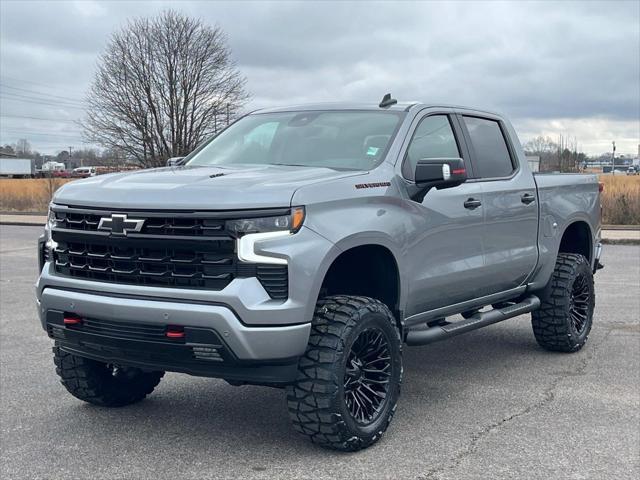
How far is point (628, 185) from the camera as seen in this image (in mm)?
24281

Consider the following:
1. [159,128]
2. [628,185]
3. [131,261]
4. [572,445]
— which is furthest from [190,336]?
[159,128]

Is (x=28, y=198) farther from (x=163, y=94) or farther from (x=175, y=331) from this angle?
(x=175, y=331)

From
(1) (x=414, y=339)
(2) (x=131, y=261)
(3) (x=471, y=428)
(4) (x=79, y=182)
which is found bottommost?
(3) (x=471, y=428)

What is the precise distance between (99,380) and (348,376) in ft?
5.74

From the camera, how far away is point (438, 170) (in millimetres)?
4949

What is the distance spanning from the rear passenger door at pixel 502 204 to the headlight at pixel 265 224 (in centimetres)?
217

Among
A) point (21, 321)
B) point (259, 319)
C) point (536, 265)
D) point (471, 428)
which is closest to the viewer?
point (259, 319)

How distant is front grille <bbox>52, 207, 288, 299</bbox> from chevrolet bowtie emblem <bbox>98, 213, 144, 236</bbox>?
0.08ft

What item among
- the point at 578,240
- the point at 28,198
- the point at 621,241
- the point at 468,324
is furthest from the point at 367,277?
the point at 28,198

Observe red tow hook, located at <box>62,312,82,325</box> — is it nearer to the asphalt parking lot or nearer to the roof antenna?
the asphalt parking lot

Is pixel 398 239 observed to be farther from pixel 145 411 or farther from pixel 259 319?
pixel 145 411

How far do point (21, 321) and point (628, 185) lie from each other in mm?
20272

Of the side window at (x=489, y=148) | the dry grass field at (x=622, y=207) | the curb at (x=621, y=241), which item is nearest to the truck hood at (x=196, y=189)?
the side window at (x=489, y=148)

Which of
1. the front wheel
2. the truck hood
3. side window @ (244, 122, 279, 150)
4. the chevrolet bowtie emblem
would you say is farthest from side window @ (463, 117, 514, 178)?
the chevrolet bowtie emblem
